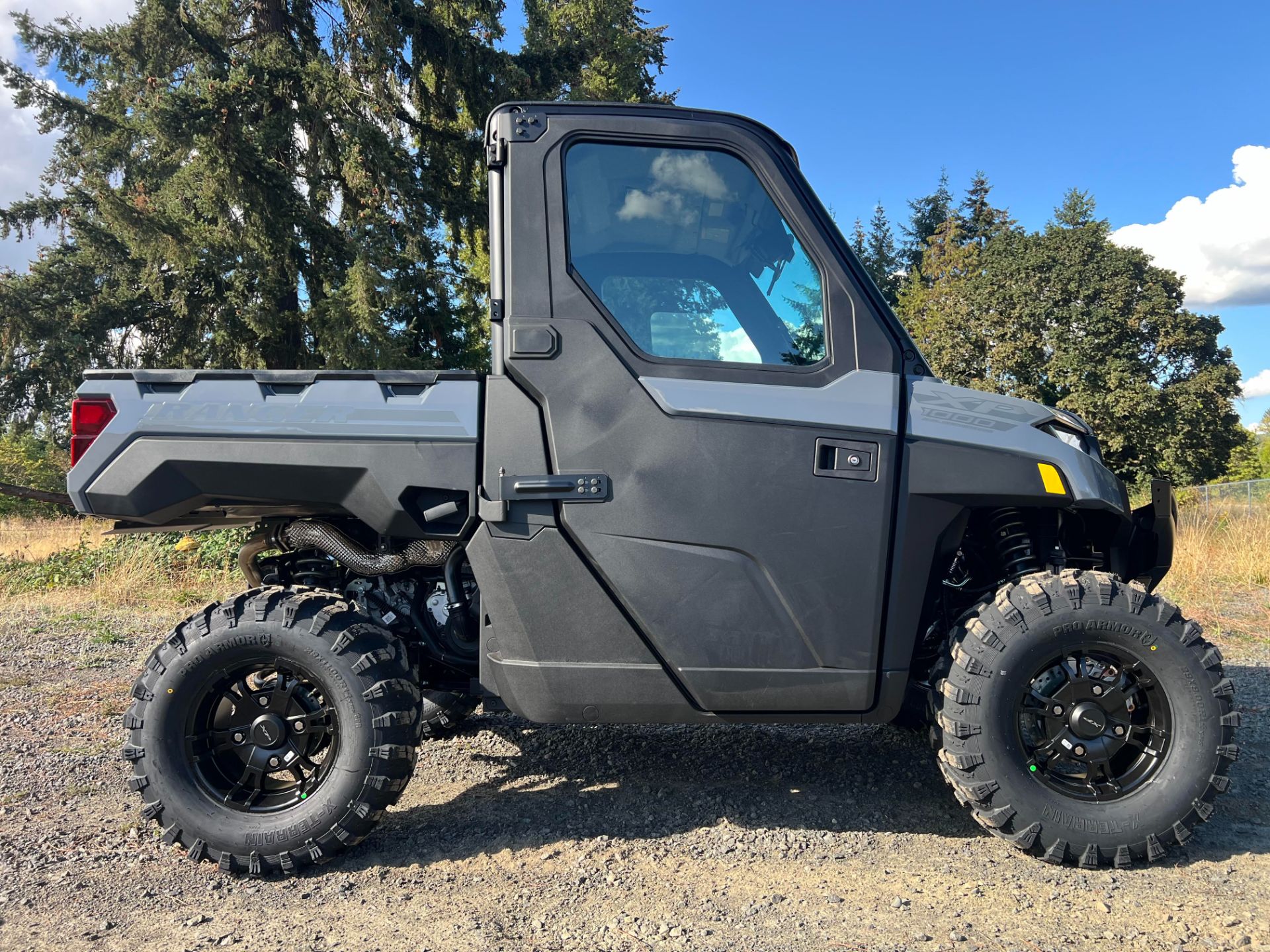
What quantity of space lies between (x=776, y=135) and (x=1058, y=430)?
1.43 metres

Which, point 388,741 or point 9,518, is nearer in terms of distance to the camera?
point 388,741

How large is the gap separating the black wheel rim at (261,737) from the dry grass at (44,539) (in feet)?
28.0

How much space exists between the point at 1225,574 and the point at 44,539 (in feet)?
59.4

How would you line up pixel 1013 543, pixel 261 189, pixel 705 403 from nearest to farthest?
1. pixel 705 403
2. pixel 1013 543
3. pixel 261 189

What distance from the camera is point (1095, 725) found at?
283cm

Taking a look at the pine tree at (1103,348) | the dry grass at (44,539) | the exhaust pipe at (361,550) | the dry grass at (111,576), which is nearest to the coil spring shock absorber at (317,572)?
the exhaust pipe at (361,550)

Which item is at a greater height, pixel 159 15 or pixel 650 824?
pixel 159 15

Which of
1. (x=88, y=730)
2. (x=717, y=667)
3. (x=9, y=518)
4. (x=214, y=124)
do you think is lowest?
(x=9, y=518)

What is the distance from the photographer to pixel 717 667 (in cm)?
279

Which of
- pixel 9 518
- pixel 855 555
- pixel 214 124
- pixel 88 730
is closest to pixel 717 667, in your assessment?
pixel 855 555

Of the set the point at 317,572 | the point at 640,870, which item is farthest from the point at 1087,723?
the point at 317,572

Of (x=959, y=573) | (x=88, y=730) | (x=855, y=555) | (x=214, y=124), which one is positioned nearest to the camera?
(x=855, y=555)

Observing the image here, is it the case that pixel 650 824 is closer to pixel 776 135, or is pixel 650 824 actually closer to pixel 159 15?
pixel 776 135

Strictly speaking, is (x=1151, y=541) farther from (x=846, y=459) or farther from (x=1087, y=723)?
(x=846, y=459)
